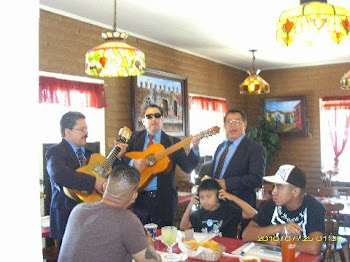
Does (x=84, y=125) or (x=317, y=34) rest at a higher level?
(x=317, y=34)

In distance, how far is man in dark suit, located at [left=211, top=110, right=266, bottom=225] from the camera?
3.03 metres

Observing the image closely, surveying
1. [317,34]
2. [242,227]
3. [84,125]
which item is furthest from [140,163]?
[317,34]

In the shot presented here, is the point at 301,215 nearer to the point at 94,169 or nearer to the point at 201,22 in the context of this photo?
the point at 94,169

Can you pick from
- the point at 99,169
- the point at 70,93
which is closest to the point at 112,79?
the point at 70,93

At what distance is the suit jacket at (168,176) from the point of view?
332 cm

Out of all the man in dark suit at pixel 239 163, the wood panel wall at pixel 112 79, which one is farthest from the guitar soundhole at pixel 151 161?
the wood panel wall at pixel 112 79

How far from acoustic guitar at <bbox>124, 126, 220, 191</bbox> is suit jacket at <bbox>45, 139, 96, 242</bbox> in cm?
66

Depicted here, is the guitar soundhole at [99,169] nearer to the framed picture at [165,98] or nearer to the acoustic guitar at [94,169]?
the acoustic guitar at [94,169]

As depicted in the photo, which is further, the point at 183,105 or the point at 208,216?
the point at 183,105

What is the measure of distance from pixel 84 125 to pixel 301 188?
159cm

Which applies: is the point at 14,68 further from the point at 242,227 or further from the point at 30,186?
the point at 242,227

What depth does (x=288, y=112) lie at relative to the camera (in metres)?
8.13

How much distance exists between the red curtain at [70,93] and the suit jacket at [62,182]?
1.30m

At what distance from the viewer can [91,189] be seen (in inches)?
108
